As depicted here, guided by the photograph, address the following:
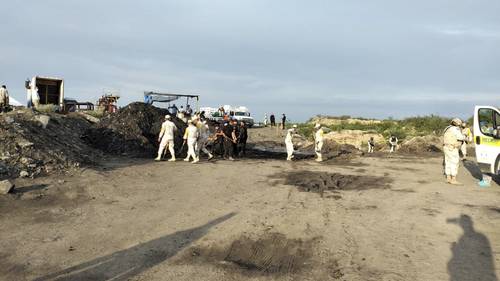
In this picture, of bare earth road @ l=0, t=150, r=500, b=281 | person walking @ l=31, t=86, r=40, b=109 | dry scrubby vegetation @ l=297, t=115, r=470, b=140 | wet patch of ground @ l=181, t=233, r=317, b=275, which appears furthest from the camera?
dry scrubby vegetation @ l=297, t=115, r=470, b=140

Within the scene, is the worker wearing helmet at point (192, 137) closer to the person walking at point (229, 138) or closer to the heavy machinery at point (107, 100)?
the person walking at point (229, 138)

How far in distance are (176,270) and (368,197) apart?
6815mm

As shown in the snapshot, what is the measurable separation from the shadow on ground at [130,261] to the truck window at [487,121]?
9.12 meters

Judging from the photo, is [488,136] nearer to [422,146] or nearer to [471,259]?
[471,259]

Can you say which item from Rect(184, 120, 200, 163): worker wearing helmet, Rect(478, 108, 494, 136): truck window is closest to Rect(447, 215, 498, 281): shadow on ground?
Rect(478, 108, 494, 136): truck window

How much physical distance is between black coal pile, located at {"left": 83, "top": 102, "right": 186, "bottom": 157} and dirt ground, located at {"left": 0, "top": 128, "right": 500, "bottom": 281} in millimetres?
5432

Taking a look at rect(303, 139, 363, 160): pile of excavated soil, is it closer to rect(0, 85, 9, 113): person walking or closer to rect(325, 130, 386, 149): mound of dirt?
rect(325, 130, 386, 149): mound of dirt

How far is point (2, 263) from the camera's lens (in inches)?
249

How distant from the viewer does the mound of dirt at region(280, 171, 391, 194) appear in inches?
516

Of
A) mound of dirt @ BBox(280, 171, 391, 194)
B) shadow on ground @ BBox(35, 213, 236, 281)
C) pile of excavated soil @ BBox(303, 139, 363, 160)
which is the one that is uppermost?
pile of excavated soil @ BBox(303, 139, 363, 160)

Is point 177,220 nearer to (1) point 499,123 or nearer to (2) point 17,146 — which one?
(2) point 17,146

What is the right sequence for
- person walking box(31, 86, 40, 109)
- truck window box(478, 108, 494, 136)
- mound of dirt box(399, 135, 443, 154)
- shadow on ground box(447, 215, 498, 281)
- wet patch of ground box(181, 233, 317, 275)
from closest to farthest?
1. shadow on ground box(447, 215, 498, 281)
2. wet patch of ground box(181, 233, 317, 275)
3. truck window box(478, 108, 494, 136)
4. person walking box(31, 86, 40, 109)
5. mound of dirt box(399, 135, 443, 154)

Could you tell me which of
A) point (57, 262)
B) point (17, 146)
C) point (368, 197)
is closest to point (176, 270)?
point (57, 262)

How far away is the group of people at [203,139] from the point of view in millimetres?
17297
